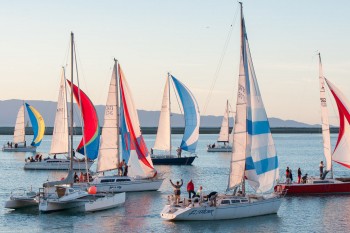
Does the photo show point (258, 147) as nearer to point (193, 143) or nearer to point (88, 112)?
point (88, 112)

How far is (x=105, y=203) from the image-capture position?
4656 centimetres

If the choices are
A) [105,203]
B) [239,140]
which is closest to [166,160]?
[105,203]

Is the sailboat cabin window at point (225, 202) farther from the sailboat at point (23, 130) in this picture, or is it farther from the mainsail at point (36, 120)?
the mainsail at point (36, 120)

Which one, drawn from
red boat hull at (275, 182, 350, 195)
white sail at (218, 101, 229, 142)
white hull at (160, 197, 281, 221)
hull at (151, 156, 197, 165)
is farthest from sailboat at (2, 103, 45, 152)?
white hull at (160, 197, 281, 221)

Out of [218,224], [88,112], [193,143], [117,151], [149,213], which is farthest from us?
[193,143]

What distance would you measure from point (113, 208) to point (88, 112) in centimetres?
1929

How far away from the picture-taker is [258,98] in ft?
141

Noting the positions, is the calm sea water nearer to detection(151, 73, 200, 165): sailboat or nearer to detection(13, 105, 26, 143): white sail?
detection(151, 73, 200, 165): sailboat

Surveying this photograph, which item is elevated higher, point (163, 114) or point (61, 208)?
point (163, 114)

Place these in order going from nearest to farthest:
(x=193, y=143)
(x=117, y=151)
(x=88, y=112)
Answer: (x=117, y=151) → (x=88, y=112) → (x=193, y=143)

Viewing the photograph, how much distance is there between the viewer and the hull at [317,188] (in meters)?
53.7

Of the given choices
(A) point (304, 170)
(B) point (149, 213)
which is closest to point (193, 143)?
(A) point (304, 170)

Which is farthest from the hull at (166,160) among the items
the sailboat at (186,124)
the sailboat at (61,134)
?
the sailboat at (61,134)

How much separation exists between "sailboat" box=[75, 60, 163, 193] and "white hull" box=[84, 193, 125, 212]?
7.42m
